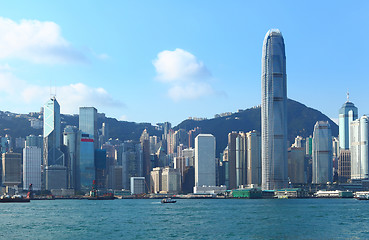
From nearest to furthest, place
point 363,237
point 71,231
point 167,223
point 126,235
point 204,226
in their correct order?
point 363,237, point 126,235, point 71,231, point 204,226, point 167,223

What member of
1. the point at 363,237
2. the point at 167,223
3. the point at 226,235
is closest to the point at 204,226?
the point at 167,223

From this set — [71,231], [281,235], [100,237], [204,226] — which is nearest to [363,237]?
[281,235]

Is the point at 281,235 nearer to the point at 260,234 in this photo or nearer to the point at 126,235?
the point at 260,234

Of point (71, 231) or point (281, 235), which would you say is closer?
point (281, 235)

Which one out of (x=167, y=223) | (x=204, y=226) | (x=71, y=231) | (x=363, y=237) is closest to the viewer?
(x=363, y=237)

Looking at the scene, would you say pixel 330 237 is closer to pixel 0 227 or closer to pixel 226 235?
pixel 226 235

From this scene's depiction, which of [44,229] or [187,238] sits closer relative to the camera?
[187,238]

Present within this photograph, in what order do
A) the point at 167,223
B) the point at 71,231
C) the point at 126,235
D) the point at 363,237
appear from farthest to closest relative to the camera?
the point at 167,223 < the point at 71,231 < the point at 126,235 < the point at 363,237

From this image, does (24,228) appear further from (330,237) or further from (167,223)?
(330,237)

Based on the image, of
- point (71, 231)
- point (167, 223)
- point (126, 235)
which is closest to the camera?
point (126, 235)
